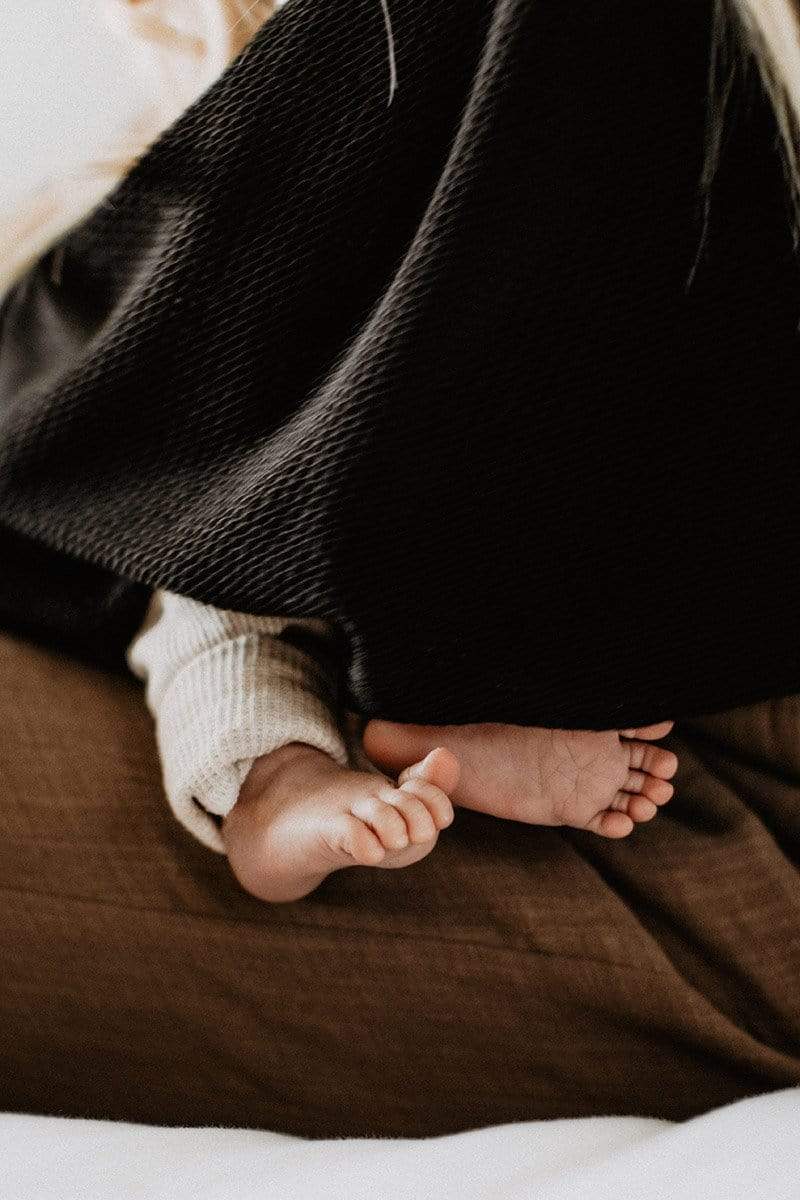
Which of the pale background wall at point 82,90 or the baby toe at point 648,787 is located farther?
the pale background wall at point 82,90

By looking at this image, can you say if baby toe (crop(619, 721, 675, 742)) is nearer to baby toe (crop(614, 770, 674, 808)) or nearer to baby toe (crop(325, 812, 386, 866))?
baby toe (crop(614, 770, 674, 808))

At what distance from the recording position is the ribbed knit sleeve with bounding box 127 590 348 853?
529mm

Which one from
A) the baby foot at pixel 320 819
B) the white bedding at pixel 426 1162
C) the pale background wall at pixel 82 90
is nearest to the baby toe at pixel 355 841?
the baby foot at pixel 320 819

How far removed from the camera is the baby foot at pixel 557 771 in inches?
20.9

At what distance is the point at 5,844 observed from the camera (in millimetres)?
532

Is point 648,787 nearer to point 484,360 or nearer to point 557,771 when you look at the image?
point 557,771

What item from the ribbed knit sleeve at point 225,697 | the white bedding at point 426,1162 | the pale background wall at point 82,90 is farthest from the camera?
the pale background wall at point 82,90

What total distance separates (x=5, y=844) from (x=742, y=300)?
45 cm

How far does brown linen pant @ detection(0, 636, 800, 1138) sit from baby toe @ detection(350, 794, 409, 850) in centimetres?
10

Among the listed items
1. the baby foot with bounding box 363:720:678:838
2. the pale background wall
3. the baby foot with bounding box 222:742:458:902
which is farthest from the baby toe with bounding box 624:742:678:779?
the pale background wall

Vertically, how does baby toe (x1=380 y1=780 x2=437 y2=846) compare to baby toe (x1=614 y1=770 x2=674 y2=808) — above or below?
above

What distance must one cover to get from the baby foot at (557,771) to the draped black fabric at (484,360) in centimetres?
3

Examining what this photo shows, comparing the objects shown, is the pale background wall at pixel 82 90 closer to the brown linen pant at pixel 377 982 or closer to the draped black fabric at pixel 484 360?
the draped black fabric at pixel 484 360

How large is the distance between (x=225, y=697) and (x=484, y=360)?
217 mm
